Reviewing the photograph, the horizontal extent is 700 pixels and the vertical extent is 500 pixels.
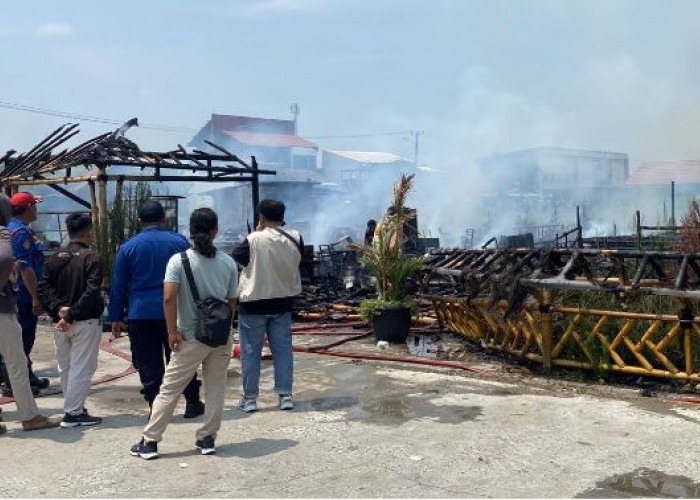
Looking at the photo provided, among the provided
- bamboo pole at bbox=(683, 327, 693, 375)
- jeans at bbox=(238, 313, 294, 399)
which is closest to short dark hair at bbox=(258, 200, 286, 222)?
jeans at bbox=(238, 313, 294, 399)

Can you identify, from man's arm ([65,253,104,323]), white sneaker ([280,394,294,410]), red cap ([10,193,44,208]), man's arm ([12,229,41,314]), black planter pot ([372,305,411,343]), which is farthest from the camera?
black planter pot ([372,305,411,343])

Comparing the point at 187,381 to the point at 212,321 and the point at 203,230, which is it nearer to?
the point at 212,321

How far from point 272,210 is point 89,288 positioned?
165cm

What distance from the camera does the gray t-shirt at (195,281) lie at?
5.07m

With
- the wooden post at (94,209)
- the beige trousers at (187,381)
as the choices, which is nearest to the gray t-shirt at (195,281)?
the beige trousers at (187,381)

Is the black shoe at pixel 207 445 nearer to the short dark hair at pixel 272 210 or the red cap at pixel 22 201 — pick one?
the short dark hair at pixel 272 210

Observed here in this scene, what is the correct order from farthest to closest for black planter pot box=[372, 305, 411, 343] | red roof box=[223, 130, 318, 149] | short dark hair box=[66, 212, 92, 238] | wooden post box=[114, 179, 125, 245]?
red roof box=[223, 130, 318, 149], wooden post box=[114, 179, 125, 245], black planter pot box=[372, 305, 411, 343], short dark hair box=[66, 212, 92, 238]

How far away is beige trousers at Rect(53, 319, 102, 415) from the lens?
595 cm

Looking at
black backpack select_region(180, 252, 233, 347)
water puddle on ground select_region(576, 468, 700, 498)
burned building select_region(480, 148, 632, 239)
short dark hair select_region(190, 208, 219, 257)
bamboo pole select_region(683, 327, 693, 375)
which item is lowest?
water puddle on ground select_region(576, 468, 700, 498)

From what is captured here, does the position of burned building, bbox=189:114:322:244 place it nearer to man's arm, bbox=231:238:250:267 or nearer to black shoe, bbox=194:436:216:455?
man's arm, bbox=231:238:250:267

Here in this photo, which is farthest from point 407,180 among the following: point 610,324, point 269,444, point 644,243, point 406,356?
point 644,243

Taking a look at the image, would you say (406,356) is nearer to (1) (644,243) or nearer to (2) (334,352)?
(2) (334,352)

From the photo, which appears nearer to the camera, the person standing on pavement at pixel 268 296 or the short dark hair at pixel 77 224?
the short dark hair at pixel 77 224

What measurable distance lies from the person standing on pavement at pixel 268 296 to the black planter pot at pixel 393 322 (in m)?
3.45
